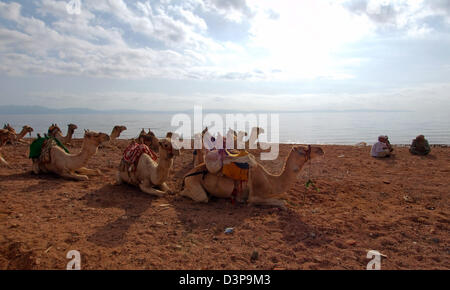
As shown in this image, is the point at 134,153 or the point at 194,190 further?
the point at 134,153

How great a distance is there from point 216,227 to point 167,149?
207 centimetres

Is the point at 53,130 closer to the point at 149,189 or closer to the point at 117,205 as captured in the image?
the point at 149,189

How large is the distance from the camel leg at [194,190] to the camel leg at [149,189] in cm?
47

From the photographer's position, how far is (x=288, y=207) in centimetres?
570

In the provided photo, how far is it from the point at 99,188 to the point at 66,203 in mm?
1182

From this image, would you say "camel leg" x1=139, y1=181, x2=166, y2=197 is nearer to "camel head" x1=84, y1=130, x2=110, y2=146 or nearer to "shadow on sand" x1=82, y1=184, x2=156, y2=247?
"shadow on sand" x1=82, y1=184, x2=156, y2=247

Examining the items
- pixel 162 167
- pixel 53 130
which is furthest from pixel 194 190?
pixel 53 130

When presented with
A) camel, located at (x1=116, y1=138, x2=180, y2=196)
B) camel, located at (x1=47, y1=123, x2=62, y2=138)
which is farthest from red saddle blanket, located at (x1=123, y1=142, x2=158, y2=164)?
camel, located at (x1=47, y1=123, x2=62, y2=138)

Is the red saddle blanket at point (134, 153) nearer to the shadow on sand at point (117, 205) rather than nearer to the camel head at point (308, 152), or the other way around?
the shadow on sand at point (117, 205)

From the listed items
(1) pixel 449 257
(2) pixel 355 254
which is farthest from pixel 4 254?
(1) pixel 449 257

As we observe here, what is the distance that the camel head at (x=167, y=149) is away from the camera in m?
5.76

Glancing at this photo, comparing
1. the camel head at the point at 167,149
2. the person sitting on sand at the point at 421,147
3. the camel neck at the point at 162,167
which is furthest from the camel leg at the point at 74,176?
the person sitting on sand at the point at 421,147

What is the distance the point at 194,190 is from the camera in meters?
5.97
